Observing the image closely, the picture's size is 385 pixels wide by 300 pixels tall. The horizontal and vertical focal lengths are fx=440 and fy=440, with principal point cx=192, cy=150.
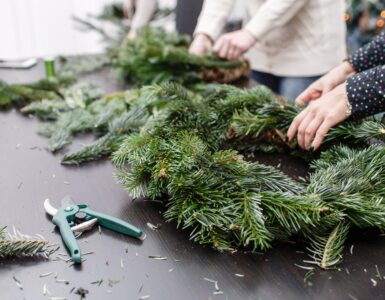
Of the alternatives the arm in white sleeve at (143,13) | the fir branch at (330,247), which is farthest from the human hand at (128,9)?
the fir branch at (330,247)

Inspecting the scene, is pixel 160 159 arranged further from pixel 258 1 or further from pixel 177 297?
pixel 258 1

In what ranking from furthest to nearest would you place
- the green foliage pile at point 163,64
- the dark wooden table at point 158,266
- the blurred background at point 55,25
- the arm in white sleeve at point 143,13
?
the blurred background at point 55,25 → the arm in white sleeve at point 143,13 → the green foliage pile at point 163,64 → the dark wooden table at point 158,266

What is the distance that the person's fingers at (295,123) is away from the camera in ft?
2.80

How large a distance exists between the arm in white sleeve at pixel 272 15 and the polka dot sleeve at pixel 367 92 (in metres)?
0.62

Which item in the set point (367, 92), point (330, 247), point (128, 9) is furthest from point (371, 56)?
point (128, 9)

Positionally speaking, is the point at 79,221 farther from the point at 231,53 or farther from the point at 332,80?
the point at 231,53

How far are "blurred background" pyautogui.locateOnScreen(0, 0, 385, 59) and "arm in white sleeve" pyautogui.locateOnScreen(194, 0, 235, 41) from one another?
47.7 inches

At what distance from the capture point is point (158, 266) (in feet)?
1.94

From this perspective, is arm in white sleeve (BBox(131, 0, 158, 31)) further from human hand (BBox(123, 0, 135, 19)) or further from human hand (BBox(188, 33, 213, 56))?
human hand (BBox(188, 33, 213, 56))

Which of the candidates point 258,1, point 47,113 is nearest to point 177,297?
point 47,113

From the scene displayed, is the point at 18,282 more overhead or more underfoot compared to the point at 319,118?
more underfoot

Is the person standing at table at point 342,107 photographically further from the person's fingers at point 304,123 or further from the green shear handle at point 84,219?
the green shear handle at point 84,219

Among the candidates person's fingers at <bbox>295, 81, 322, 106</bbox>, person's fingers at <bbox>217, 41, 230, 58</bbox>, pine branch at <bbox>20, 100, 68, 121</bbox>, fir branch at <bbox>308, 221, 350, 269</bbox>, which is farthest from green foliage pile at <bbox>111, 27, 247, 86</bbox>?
fir branch at <bbox>308, 221, 350, 269</bbox>

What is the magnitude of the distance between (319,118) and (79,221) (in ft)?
1.56
